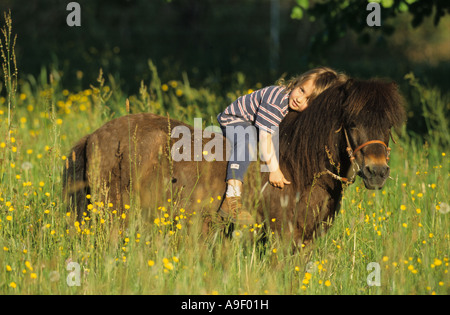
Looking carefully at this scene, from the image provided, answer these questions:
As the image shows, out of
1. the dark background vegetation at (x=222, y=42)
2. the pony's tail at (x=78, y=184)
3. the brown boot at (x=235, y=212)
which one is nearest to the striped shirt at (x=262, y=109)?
the brown boot at (x=235, y=212)

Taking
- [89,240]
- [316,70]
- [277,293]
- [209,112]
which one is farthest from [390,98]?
[209,112]

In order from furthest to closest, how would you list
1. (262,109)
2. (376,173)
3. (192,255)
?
(262,109) → (192,255) → (376,173)

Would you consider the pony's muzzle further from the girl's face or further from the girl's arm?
the girl's face

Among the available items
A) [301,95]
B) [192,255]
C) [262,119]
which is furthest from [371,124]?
[192,255]

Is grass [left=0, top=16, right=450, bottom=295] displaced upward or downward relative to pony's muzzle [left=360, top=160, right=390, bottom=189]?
downward

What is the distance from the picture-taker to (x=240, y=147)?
402cm

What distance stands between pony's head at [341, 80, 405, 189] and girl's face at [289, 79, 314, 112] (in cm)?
45

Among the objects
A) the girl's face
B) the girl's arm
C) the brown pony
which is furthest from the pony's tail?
the girl's face

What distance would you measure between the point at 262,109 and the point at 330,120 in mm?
578

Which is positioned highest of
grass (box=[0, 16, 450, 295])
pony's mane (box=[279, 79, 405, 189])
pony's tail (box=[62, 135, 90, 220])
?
pony's mane (box=[279, 79, 405, 189])

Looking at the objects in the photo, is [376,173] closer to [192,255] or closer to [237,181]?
[237,181]

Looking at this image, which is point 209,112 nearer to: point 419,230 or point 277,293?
point 419,230

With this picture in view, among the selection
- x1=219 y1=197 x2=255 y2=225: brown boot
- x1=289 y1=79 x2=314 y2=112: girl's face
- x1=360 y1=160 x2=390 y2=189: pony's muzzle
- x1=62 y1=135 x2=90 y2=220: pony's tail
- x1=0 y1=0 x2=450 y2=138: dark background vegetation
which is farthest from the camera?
x1=0 y1=0 x2=450 y2=138: dark background vegetation

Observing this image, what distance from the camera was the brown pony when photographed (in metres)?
3.57
